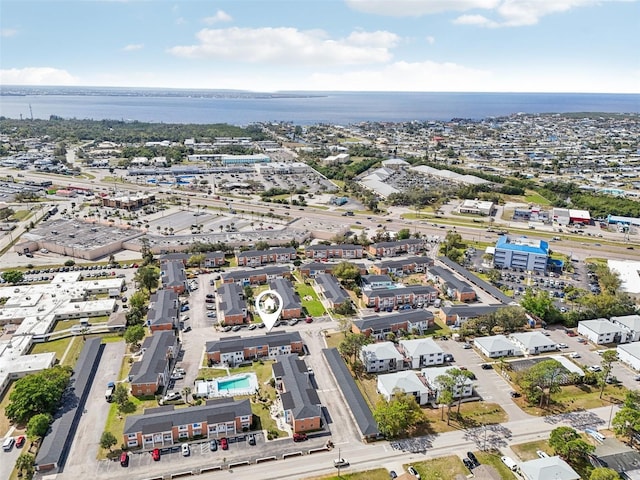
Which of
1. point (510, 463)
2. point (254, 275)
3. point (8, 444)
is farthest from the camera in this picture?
point (254, 275)

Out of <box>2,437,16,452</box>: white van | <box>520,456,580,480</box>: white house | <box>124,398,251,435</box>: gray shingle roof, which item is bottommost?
<box>2,437,16,452</box>: white van

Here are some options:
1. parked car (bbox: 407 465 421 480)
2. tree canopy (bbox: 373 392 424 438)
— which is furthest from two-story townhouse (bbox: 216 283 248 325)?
parked car (bbox: 407 465 421 480)

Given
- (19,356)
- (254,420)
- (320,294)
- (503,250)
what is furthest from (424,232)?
(19,356)

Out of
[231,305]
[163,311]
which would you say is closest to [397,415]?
[231,305]

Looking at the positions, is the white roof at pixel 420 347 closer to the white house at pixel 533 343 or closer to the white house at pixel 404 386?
the white house at pixel 404 386

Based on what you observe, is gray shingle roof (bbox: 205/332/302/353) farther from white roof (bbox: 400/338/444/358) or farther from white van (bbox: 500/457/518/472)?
white van (bbox: 500/457/518/472)

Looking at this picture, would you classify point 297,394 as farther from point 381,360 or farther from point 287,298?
point 287,298
